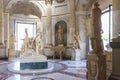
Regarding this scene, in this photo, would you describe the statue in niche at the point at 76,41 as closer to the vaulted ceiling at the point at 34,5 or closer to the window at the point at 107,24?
the window at the point at 107,24

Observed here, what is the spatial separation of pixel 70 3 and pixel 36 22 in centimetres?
675

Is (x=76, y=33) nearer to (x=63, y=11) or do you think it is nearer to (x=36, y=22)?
(x=63, y=11)

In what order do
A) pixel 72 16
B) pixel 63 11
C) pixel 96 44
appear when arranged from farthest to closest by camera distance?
pixel 63 11
pixel 72 16
pixel 96 44

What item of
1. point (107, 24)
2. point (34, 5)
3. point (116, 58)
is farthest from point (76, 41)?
point (116, 58)

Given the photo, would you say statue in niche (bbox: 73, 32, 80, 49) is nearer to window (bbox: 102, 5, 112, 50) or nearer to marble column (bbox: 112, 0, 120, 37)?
window (bbox: 102, 5, 112, 50)

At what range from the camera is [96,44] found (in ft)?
16.3

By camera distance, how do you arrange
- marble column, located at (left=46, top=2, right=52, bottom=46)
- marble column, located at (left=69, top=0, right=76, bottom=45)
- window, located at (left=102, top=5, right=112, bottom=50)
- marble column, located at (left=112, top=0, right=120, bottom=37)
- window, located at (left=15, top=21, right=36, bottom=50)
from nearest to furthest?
marble column, located at (left=112, top=0, right=120, bottom=37)
window, located at (left=102, top=5, right=112, bottom=50)
marble column, located at (left=69, top=0, right=76, bottom=45)
marble column, located at (left=46, top=2, right=52, bottom=46)
window, located at (left=15, top=21, right=36, bottom=50)

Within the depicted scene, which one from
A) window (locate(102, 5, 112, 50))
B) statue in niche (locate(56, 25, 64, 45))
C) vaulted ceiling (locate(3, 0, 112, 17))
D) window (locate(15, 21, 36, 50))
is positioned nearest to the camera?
window (locate(102, 5, 112, 50))

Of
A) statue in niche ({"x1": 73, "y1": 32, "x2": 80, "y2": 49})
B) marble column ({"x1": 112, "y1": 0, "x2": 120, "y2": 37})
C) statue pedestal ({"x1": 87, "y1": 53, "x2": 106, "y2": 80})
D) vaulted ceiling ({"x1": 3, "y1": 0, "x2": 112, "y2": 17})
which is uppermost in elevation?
vaulted ceiling ({"x1": 3, "y1": 0, "x2": 112, "y2": 17})

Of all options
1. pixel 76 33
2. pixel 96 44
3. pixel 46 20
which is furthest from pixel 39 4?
pixel 96 44

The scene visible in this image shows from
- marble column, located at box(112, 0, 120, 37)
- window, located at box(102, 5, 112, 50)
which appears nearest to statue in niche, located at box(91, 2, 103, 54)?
marble column, located at box(112, 0, 120, 37)

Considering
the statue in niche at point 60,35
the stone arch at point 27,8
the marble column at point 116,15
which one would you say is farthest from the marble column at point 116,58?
the stone arch at point 27,8

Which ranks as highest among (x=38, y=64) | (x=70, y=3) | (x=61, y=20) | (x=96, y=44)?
(x=70, y=3)

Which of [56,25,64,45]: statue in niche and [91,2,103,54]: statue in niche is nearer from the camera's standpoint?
[91,2,103,54]: statue in niche
